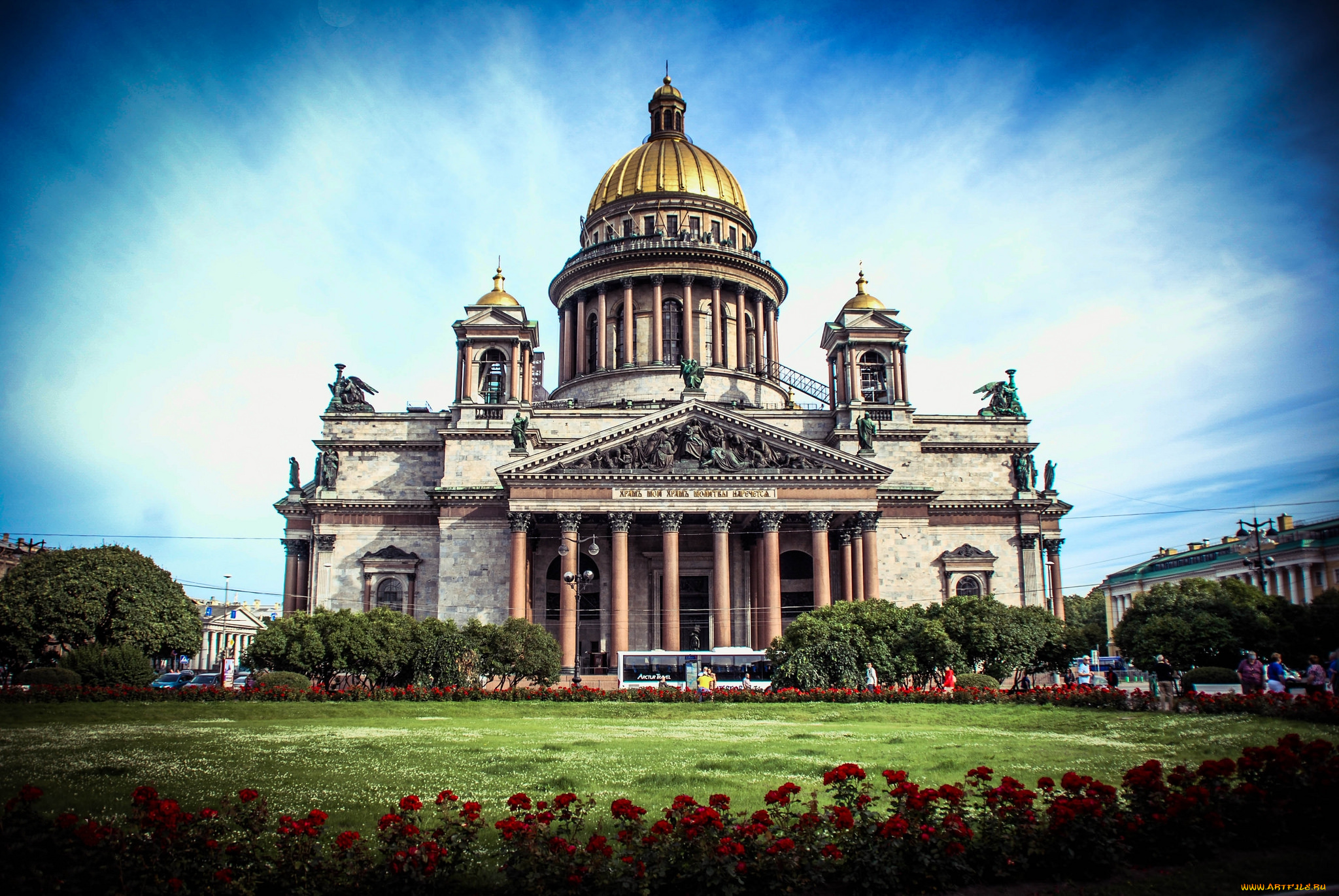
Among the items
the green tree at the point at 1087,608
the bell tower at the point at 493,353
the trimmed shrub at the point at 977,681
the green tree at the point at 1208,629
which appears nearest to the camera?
the trimmed shrub at the point at 977,681

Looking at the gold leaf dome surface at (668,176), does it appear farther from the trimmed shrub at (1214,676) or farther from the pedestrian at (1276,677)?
the pedestrian at (1276,677)

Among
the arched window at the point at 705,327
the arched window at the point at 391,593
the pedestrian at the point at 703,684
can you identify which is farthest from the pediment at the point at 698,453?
the arched window at the point at 705,327

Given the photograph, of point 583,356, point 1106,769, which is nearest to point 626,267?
point 583,356

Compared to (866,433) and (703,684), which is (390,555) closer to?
(703,684)

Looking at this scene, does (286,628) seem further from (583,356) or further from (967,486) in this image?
(967,486)

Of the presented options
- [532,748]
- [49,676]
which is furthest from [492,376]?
[532,748]

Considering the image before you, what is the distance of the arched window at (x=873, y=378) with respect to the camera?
54969 millimetres

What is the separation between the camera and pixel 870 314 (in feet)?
182

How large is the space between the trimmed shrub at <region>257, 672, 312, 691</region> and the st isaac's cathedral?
1251 cm

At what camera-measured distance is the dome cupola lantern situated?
236 ft

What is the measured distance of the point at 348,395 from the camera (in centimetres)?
5400

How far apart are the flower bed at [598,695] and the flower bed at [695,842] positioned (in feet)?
52.0

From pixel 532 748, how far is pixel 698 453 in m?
29.2

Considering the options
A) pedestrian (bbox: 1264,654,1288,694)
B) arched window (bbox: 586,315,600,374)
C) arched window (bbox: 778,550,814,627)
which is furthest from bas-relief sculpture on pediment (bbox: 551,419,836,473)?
pedestrian (bbox: 1264,654,1288,694)
